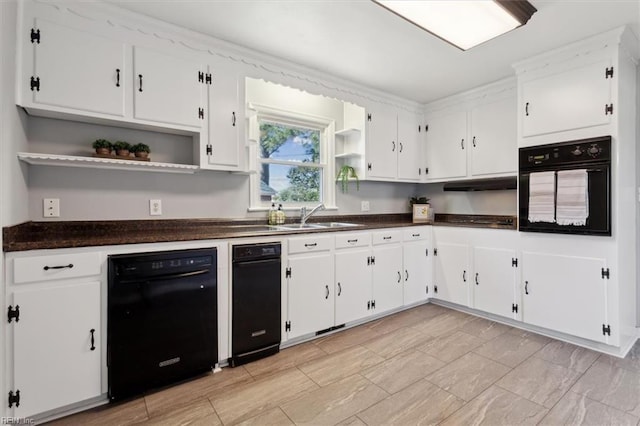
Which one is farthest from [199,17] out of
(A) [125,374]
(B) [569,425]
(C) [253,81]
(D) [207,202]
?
(B) [569,425]

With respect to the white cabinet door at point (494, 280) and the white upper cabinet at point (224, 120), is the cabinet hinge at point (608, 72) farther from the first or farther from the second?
the white upper cabinet at point (224, 120)

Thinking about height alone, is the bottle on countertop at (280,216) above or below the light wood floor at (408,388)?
above

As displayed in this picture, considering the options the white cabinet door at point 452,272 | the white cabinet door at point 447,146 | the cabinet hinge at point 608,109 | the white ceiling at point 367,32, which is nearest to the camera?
the white ceiling at point 367,32

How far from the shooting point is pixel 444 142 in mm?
3766

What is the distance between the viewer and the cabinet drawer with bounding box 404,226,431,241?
334cm

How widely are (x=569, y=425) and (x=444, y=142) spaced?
2940 millimetres

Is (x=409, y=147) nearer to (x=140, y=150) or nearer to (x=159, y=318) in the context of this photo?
(x=140, y=150)

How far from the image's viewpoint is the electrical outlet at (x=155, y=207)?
2410mm

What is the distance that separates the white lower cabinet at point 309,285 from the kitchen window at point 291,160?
2.46 ft

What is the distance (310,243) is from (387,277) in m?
1.04

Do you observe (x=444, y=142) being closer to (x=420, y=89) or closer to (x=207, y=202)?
(x=420, y=89)

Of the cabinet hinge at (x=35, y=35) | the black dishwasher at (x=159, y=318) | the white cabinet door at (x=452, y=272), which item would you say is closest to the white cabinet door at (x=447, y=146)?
the white cabinet door at (x=452, y=272)

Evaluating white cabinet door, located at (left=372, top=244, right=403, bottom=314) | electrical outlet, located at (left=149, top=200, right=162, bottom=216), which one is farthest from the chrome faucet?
electrical outlet, located at (left=149, top=200, right=162, bottom=216)

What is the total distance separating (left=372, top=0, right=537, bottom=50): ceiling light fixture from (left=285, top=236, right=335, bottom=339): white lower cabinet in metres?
1.73
